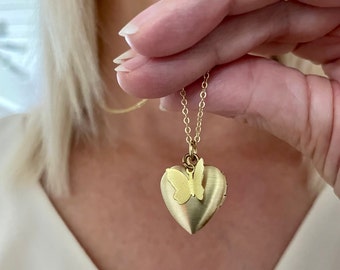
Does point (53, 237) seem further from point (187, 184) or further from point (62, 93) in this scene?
point (187, 184)

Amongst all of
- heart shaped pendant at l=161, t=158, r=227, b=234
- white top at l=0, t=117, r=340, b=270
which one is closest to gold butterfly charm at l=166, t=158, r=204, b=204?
heart shaped pendant at l=161, t=158, r=227, b=234

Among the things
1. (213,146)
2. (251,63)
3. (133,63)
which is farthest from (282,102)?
(213,146)

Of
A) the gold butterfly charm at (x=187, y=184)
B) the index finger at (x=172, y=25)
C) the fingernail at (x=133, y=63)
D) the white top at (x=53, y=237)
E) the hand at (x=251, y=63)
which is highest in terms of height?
the index finger at (x=172, y=25)

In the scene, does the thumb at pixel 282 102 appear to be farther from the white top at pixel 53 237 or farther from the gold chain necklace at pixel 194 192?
the white top at pixel 53 237

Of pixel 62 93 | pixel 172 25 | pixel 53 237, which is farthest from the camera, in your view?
pixel 62 93

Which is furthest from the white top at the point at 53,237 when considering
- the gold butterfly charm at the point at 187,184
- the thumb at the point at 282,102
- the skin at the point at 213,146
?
the gold butterfly charm at the point at 187,184

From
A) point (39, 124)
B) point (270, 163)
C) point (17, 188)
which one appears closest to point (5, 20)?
point (39, 124)
